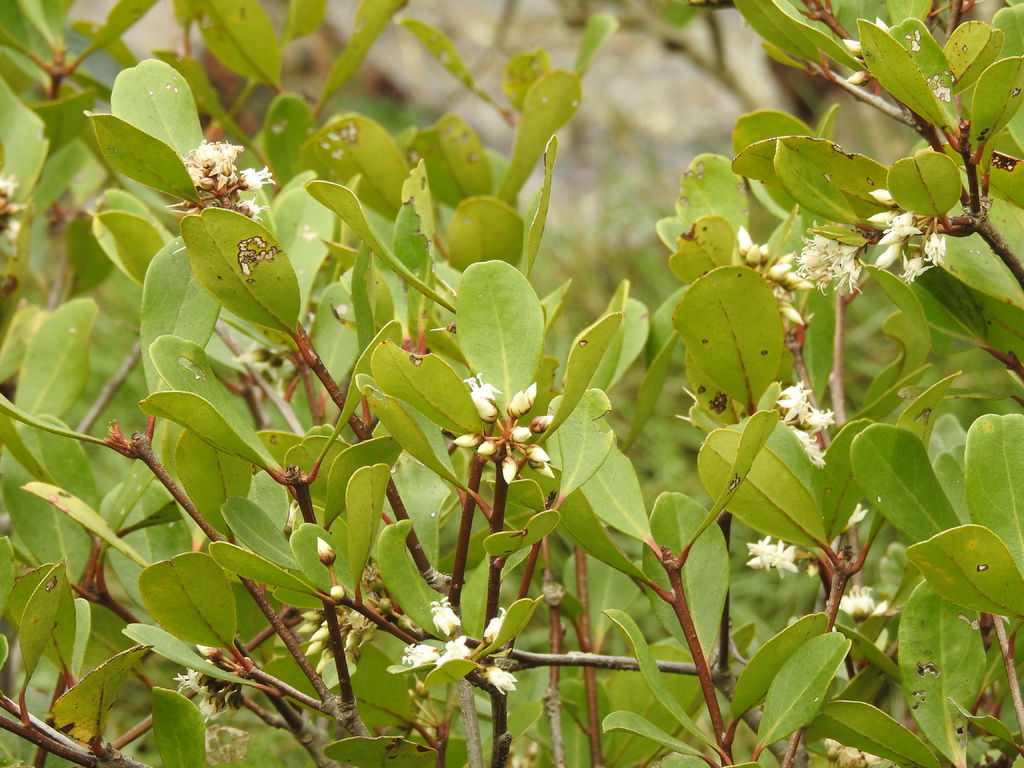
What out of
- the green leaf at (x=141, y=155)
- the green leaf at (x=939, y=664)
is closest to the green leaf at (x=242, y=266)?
the green leaf at (x=141, y=155)

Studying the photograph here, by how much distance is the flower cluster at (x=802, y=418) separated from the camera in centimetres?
83

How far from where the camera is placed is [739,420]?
87 cm

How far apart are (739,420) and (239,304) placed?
396 mm

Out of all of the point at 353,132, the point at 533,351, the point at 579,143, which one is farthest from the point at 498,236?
the point at 579,143

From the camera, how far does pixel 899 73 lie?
69 centimetres

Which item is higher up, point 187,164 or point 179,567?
point 187,164

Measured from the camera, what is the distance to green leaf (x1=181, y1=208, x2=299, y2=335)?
0.67 meters

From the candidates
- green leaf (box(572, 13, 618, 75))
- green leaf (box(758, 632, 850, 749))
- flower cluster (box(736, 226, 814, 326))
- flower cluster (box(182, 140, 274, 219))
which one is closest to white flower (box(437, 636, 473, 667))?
green leaf (box(758, 632, 850, 749))

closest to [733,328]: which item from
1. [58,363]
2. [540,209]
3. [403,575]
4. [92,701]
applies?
[540,209]

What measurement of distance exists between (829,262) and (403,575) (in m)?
0.39

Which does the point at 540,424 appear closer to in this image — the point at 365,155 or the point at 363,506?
the point at 363,506

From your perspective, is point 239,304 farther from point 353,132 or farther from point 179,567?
point 353,132

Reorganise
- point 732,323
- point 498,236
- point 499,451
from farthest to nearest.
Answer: point 498,236
point 732,323
point 499,451

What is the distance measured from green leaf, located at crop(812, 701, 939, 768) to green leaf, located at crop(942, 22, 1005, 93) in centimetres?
42
